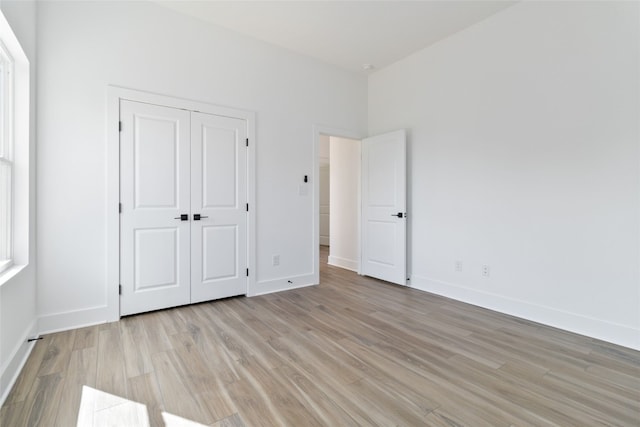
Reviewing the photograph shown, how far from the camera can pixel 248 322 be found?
9.07 feet

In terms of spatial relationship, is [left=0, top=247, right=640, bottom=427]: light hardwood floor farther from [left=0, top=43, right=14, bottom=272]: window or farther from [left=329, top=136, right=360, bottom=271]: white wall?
[left=329, top=136, right=360, bottom=271]: white wall

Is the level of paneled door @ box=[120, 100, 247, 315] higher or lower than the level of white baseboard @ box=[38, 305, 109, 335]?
higher

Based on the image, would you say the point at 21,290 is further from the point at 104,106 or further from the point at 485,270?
the point at 485,270

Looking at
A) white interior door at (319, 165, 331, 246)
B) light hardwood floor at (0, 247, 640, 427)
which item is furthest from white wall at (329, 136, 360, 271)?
white interior door at (319, 165, 331, 246)

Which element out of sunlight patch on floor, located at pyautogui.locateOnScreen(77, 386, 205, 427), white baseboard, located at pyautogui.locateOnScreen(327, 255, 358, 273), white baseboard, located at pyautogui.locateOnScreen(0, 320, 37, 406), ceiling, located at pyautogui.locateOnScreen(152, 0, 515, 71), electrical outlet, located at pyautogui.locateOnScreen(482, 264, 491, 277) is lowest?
sunlight patch on floor, located at pyautogui.locateOnScreen(77, 386, 205, 427)

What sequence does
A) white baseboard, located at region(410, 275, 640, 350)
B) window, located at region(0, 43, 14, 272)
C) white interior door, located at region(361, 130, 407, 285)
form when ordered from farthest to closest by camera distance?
1. white interior door, located at region(361, 130, 407, 285)
2. white baseboard, located at region(410, 275, 640, 350)
3. window, located at region(0, 43, 14, 272)

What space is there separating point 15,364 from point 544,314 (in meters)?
4.08

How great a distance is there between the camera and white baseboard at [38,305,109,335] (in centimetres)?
249

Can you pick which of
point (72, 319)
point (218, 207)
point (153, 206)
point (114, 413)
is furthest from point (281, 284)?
point (114, 413)

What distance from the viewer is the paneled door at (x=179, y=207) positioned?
2850mm

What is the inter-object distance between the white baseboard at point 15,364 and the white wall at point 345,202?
147 inches

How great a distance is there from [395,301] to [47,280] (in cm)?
327

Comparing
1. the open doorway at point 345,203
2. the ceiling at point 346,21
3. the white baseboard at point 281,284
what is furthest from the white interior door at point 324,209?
the ceiling at point 346,21

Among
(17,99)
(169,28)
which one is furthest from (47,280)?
(169,28)
